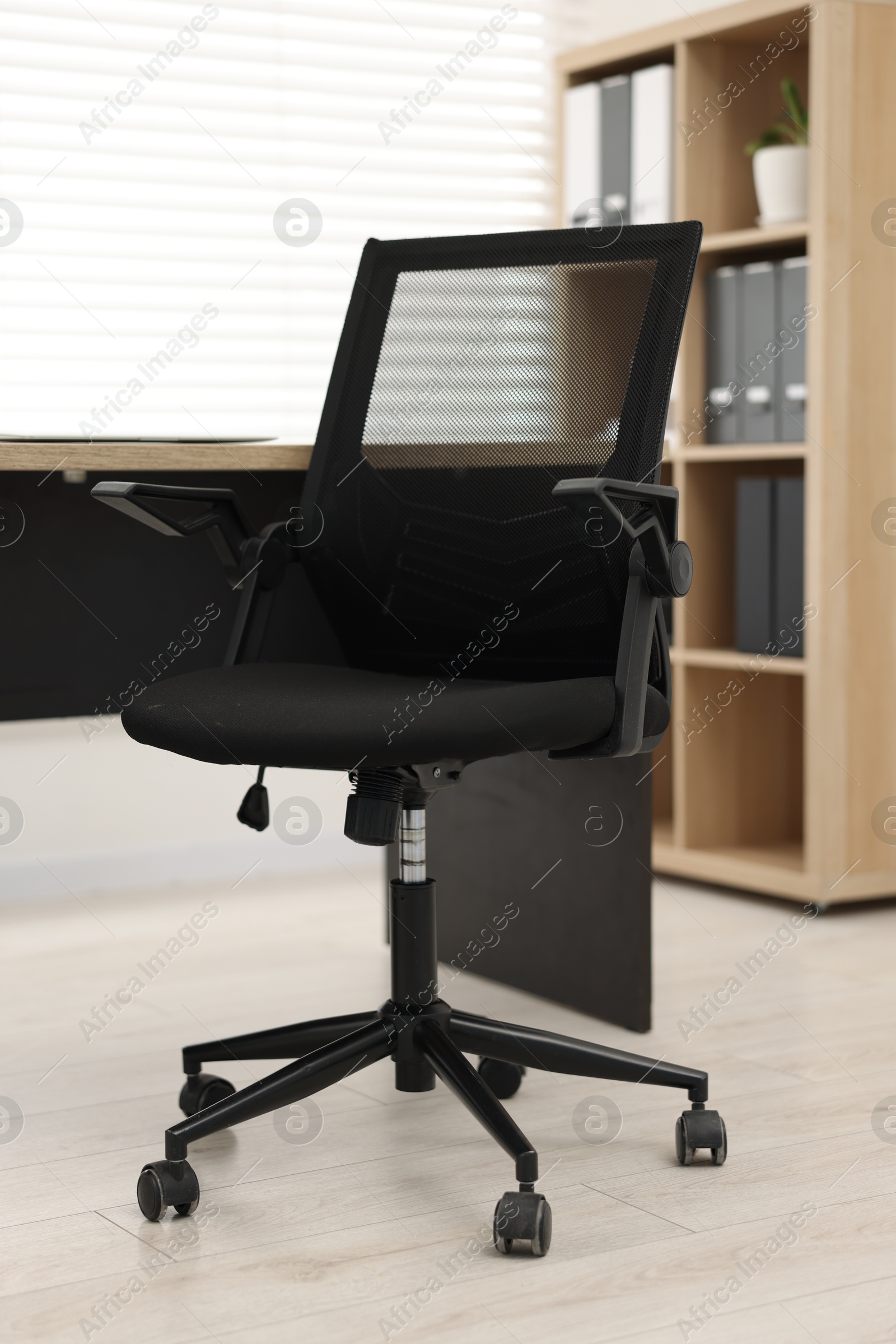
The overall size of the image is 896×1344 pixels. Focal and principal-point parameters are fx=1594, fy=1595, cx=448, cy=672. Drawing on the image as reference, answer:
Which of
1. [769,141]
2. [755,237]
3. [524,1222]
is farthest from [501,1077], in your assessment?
[769,141]

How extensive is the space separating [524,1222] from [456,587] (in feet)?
2.56

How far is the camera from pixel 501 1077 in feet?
6.72

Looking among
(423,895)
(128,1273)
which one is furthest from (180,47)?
(128,1273)

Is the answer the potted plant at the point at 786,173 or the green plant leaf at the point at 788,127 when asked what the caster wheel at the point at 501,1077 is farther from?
the green plant leaf at the point at 788,127

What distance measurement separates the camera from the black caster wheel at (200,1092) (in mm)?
1941

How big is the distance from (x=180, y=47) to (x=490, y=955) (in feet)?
6.71

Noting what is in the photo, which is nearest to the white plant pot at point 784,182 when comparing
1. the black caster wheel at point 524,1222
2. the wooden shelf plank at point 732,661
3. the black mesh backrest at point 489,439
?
the wooden shelf plank at point 732,661

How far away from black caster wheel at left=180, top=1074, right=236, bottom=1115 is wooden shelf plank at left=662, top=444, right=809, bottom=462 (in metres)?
1.56

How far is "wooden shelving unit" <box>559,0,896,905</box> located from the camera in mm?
2945

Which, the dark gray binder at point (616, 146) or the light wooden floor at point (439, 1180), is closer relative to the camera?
the light wooden floor at point (439, 1180)

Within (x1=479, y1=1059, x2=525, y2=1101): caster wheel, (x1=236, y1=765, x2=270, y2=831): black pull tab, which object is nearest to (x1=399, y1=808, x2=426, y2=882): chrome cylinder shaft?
(x1=236, y1=765, x2=270, y2=831): black pull tab

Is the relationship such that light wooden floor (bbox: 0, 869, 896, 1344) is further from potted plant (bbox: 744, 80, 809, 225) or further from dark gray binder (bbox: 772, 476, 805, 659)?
potted plant (bbox: 744, 80, 809, 225)

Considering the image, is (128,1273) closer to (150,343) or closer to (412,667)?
(412,667)

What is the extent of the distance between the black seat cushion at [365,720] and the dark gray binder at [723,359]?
5.00 feet
